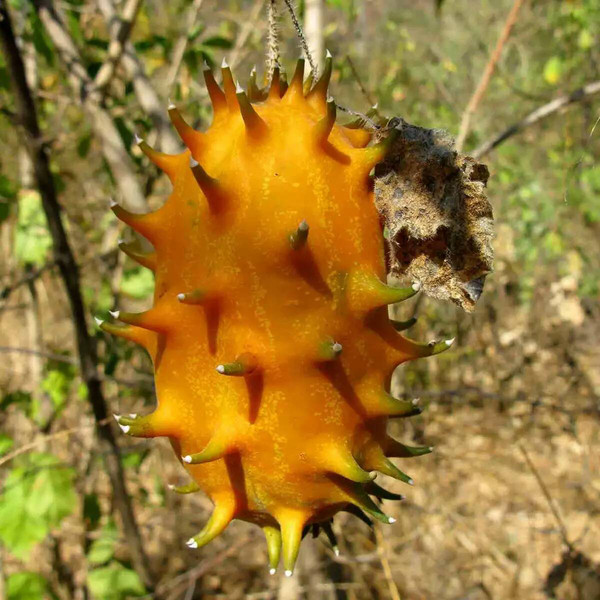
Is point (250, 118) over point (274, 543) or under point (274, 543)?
over

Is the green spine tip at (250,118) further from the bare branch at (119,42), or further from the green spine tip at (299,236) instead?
the bare branch at (119,42)

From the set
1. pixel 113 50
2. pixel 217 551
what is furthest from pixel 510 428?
pixel 113 50

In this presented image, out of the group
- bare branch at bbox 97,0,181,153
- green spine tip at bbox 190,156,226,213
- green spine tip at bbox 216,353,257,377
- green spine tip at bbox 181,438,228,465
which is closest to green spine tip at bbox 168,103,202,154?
green spine tip at bbox 190,156,226,213

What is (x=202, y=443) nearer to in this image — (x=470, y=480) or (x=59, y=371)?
(x=59, y=371)

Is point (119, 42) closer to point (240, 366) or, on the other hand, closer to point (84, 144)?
point (84, 144)

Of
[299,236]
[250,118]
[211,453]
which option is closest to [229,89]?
[250,118]

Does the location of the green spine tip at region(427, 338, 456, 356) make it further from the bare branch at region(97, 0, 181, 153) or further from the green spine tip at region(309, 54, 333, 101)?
the bare branch at region(97, 0, 181, 153)
